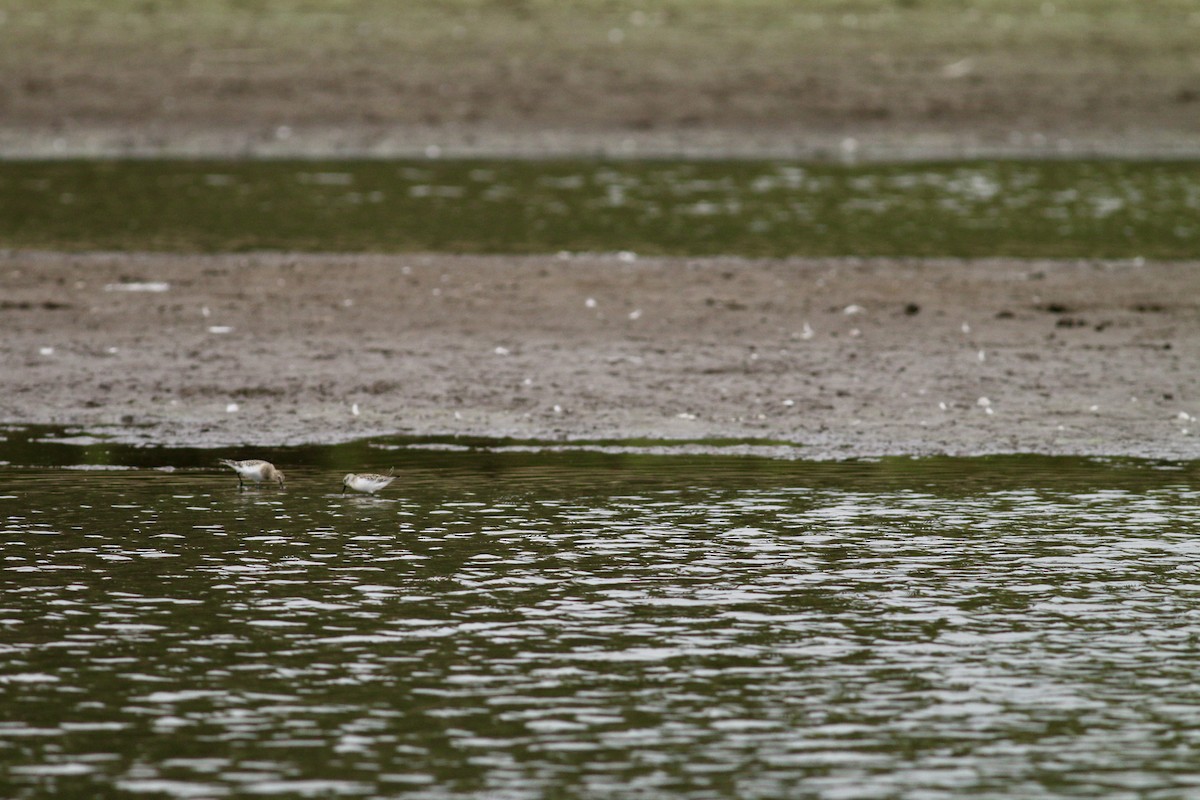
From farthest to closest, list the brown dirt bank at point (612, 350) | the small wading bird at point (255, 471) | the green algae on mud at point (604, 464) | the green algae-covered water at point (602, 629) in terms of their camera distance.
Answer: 1. the brown dirt bank at point (612, 350)
2. the green algae on mud at point (604, 464)
3. the small wading bird at point (255, 471)
4. the green algae-covered water at point (602, 629)

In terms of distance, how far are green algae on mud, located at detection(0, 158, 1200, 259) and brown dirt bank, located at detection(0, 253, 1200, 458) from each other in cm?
183

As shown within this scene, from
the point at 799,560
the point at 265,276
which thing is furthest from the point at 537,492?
the point at 265,276

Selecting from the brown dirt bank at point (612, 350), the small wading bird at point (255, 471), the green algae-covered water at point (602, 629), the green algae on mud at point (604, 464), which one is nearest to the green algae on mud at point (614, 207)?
the brown dirt bank at point (612, 350)

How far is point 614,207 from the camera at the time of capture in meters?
25.0

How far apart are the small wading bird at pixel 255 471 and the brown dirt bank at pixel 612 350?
168 cm

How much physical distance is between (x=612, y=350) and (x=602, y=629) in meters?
7.50

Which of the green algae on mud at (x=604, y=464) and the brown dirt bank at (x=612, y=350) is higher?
the brown dirt bank at (x=612, y=350)

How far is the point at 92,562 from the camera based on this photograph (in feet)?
33.3

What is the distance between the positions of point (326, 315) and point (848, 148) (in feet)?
49.4

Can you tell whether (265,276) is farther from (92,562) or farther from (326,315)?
(92,562)

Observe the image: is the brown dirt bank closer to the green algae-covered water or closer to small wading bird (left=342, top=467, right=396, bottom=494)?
the green algae-covered water

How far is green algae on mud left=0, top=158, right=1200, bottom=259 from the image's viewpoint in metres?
22.1

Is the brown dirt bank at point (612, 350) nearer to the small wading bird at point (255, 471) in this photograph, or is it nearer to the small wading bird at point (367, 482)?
the small wading bird at point (255, 471)

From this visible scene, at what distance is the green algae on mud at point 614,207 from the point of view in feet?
72.5
